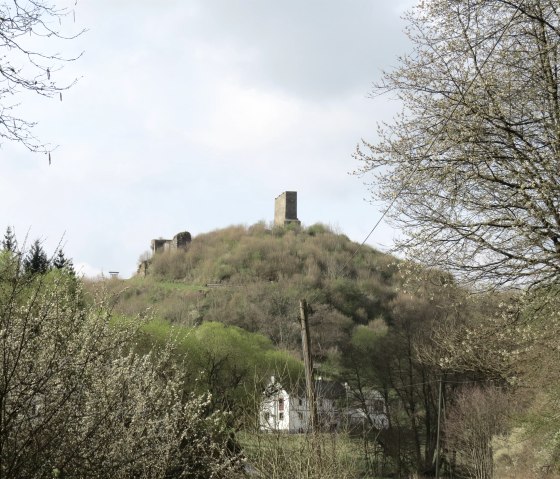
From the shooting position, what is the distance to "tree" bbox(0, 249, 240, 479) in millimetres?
6590

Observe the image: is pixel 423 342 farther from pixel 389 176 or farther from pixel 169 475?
pixel 169 475

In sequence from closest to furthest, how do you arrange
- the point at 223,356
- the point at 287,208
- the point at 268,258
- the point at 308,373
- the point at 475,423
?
the point at 308,373, the point at 223,356, the point at 475,423, the point at 268,258, the point at 287,208

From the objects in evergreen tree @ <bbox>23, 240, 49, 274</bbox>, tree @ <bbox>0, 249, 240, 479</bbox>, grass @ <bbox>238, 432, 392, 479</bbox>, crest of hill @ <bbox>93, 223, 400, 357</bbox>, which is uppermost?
crest of hill @ <bbox>93, 223, 400, 357</bbox>

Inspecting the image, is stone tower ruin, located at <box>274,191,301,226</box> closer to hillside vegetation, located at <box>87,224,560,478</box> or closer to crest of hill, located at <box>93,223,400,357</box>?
crest of hill, located at <box>93,223,400,357</box>

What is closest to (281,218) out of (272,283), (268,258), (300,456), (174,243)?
(174,243)

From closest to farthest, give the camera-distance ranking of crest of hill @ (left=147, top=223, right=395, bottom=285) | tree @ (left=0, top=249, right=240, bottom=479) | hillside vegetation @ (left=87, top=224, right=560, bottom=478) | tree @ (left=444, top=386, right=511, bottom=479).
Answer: tree @ (left=0, top=249, right=240, bottom=479), hillside vegetation @ (left=87, top=224, right=560, bottom=478), tree @ (left=444, top=386, right=511, bottom=479), crest of hill @ (left=147, top=223, right=395, bottom=285)

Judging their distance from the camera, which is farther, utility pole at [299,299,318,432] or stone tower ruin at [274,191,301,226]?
stone tower ruin at [274,191,301,226]

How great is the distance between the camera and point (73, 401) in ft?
24.6

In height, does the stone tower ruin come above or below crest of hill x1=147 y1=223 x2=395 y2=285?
above

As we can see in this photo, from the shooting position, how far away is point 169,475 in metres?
10.1

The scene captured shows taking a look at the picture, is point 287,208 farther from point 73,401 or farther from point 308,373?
point 73,401

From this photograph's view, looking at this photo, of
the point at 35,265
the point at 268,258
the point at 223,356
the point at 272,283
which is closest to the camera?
the point at 35,265

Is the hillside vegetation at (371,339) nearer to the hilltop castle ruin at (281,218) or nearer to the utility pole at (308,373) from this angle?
the utility pole at (308,373)

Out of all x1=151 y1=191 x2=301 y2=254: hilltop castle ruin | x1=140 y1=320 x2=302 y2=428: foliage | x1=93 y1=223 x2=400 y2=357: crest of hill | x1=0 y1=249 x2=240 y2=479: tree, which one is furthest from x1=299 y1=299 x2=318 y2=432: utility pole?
x1=151 y1=191 x2=301 y2=254: hilltop castle ruin
